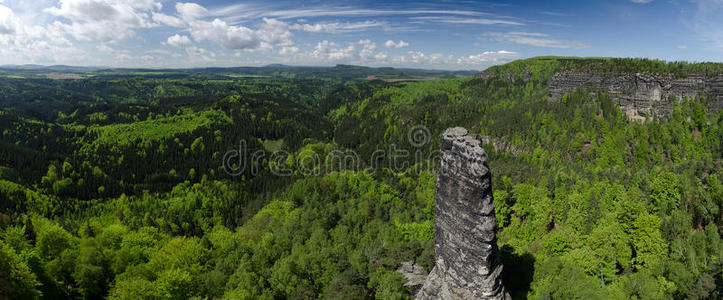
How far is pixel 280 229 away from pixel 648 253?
60.9 meters

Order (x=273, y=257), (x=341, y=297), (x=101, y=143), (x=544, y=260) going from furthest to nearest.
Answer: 1. (x=101, y=143)
2. (x=273, y=257)
3. (x=544, y=260)
4. (x=341, y=297)

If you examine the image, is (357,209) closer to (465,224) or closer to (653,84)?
(465,224)

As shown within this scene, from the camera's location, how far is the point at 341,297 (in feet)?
104

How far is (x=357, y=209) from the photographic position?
70438 mm

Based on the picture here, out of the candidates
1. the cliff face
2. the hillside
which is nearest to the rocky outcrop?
the hillside

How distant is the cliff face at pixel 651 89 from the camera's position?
86.4 m

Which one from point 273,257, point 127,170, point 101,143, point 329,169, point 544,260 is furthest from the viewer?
point 101,143

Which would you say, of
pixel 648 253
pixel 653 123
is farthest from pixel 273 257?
pixel 653 123

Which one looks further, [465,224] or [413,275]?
[413,275]

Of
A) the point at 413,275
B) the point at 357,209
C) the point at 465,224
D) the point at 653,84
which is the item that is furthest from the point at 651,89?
the point at 465,224

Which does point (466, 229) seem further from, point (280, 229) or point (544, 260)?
point (280, 229)

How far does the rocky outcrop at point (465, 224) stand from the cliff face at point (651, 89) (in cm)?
11054

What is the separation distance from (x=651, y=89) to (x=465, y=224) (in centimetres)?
11810

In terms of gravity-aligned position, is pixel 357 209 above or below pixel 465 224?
below
